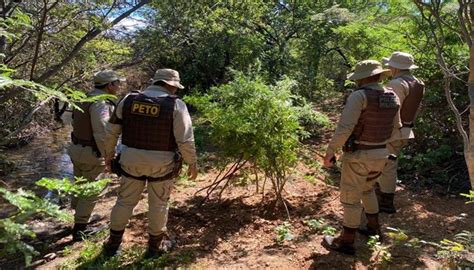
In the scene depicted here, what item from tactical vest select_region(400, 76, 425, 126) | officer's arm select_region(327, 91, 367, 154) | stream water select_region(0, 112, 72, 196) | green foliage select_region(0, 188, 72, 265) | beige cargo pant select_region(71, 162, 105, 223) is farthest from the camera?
stream water select_region(0, 112, 72, 196)

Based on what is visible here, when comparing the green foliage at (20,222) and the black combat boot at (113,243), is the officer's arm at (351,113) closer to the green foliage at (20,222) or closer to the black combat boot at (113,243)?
the black combat boot at (113,243)

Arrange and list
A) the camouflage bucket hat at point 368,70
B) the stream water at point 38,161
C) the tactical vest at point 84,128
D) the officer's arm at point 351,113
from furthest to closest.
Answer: the stream water at point 38,161 < the tactical vest at point 84,128 < the camouflage bucket hat at point 368,70 < the officer's arm at point 351,113

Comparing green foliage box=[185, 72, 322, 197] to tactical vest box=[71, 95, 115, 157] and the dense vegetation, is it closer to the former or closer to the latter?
the dense vegetation

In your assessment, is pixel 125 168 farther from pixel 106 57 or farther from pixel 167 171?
pixel 106 57

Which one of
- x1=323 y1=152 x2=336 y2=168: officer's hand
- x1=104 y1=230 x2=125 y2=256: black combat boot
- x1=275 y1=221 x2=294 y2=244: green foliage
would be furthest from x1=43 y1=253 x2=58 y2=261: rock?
x1=323 y1=152 x2=336 y2=168: officer's hand

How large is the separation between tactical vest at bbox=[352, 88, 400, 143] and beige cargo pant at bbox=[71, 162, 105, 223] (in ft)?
10.4

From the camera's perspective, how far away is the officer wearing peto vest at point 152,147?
4.20 meters

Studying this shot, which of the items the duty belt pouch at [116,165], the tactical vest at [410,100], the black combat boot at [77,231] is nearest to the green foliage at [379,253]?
the tactical vest at [410,100]

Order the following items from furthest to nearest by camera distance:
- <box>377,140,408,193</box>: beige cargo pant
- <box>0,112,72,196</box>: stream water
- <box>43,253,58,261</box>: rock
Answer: <box>0,112,72,196</box>: stream water → <box>377,140,408,193</box>: beige cargo pant → <box>43,253,58,261</box>: rock

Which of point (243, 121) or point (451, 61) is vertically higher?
point (451, 61)

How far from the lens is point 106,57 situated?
38.2 ft

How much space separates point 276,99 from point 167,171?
159 cm

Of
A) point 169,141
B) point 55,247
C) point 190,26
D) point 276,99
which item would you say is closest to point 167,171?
point 169,141

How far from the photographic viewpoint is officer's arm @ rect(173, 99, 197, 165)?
423 cm
